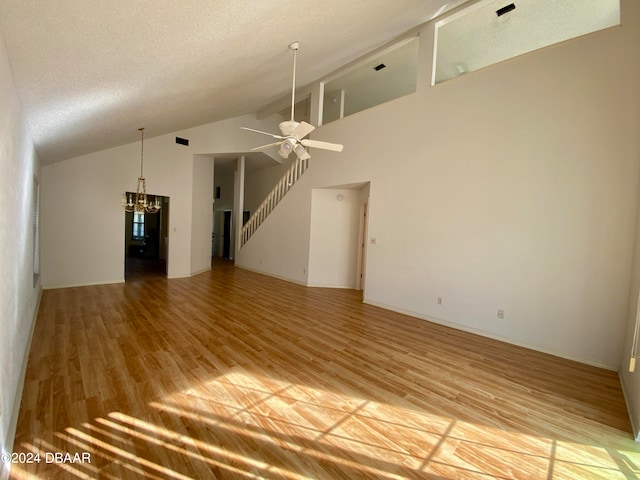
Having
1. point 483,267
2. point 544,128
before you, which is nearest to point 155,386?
point 483,267

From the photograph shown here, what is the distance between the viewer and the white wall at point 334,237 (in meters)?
7.05

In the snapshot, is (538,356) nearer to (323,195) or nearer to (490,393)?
(490,393)

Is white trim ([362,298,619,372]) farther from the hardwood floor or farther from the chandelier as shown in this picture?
the chandelier

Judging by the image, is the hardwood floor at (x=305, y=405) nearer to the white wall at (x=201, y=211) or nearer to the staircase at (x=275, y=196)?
the white wall at (x=201, y=211)

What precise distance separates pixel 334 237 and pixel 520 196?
4.07 metres

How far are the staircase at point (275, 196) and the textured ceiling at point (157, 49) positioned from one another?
255cm

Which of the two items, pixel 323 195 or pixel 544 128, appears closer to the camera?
pixel 544 128

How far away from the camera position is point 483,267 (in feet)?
13.6

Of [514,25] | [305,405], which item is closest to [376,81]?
[514,25]

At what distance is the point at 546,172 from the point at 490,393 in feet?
9.22

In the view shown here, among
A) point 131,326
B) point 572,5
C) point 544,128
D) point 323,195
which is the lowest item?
point 131,326

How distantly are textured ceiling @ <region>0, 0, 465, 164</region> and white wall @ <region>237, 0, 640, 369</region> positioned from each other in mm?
1813

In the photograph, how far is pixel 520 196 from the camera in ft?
12.5

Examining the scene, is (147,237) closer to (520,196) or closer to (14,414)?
(14,414)
